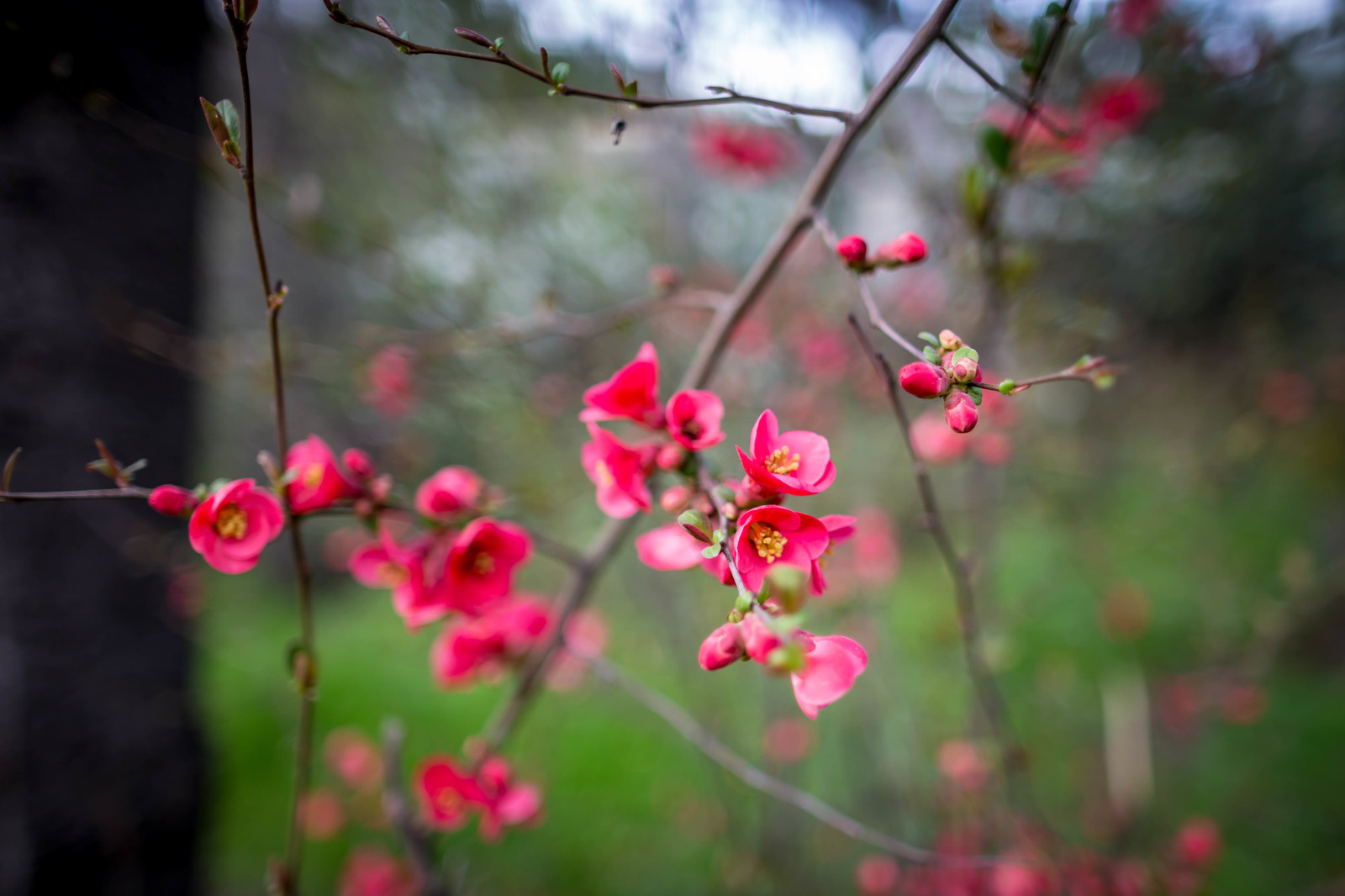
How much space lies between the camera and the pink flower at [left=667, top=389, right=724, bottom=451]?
56cm

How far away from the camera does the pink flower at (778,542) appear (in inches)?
18.5

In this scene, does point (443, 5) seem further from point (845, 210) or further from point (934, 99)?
point (845, 210)

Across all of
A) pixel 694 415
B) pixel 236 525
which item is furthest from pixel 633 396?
pixel 236 525

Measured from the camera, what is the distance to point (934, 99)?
1590 millimetres

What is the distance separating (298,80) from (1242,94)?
11.1ft

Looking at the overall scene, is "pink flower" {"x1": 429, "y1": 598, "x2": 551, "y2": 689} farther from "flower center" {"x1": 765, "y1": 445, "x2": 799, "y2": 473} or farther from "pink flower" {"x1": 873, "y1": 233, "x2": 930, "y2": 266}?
"pink flower" {"x1": 873, "y1": 233, "x2": 930, "y2": 266}

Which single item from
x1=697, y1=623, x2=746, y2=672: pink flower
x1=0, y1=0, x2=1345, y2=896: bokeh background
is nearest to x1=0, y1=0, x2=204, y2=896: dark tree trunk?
x1=0, y1=0, x2=1345, y2=896: bokeh background

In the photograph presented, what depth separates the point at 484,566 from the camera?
2.35ft

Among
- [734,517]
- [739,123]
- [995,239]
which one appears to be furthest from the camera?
[739,123]

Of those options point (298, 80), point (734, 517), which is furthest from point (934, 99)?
point (298, 80)

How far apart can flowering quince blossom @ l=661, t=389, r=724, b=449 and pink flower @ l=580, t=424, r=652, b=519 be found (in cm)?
4

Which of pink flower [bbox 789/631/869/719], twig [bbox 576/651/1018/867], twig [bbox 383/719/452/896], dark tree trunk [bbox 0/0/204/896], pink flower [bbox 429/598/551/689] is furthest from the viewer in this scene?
dark tree trunk [bbox 0/0/204/896]

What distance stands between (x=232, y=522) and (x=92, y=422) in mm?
1067

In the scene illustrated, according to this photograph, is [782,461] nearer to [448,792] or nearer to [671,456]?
[671,456]
